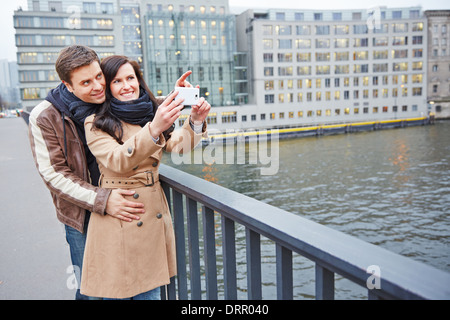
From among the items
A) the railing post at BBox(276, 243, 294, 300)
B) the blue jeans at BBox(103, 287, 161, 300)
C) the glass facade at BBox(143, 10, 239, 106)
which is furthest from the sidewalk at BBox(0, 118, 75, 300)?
the glass facade at BBox(143, 10, 239, 106)

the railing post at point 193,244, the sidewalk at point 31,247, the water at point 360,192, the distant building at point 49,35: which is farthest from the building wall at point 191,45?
the railing post at point 193,244

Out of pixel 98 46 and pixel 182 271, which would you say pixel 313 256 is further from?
pixel 98 46

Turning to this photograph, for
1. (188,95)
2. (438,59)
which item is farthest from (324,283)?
(438,59)

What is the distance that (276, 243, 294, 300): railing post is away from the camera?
152cm

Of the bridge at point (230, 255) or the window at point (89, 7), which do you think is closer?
the bridge at point (230, 255)

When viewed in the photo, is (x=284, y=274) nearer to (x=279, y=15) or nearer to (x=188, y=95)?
(x=188, y=95)

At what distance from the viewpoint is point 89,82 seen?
2.34m

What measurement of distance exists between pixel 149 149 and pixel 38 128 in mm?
816

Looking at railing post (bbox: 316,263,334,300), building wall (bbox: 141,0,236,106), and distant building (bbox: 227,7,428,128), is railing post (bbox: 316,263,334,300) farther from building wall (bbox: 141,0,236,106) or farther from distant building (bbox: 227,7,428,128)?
distant building (bbox: 227,7,428,128)

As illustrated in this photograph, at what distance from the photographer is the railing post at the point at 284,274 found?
152 centimetres

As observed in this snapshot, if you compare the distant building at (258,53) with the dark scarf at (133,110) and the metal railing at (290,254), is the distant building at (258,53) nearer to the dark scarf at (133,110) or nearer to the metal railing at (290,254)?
the dark scarf at (133,110)

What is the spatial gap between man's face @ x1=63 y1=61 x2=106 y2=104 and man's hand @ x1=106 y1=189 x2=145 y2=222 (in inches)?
23.7

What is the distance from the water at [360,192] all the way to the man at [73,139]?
10825 millimetres
